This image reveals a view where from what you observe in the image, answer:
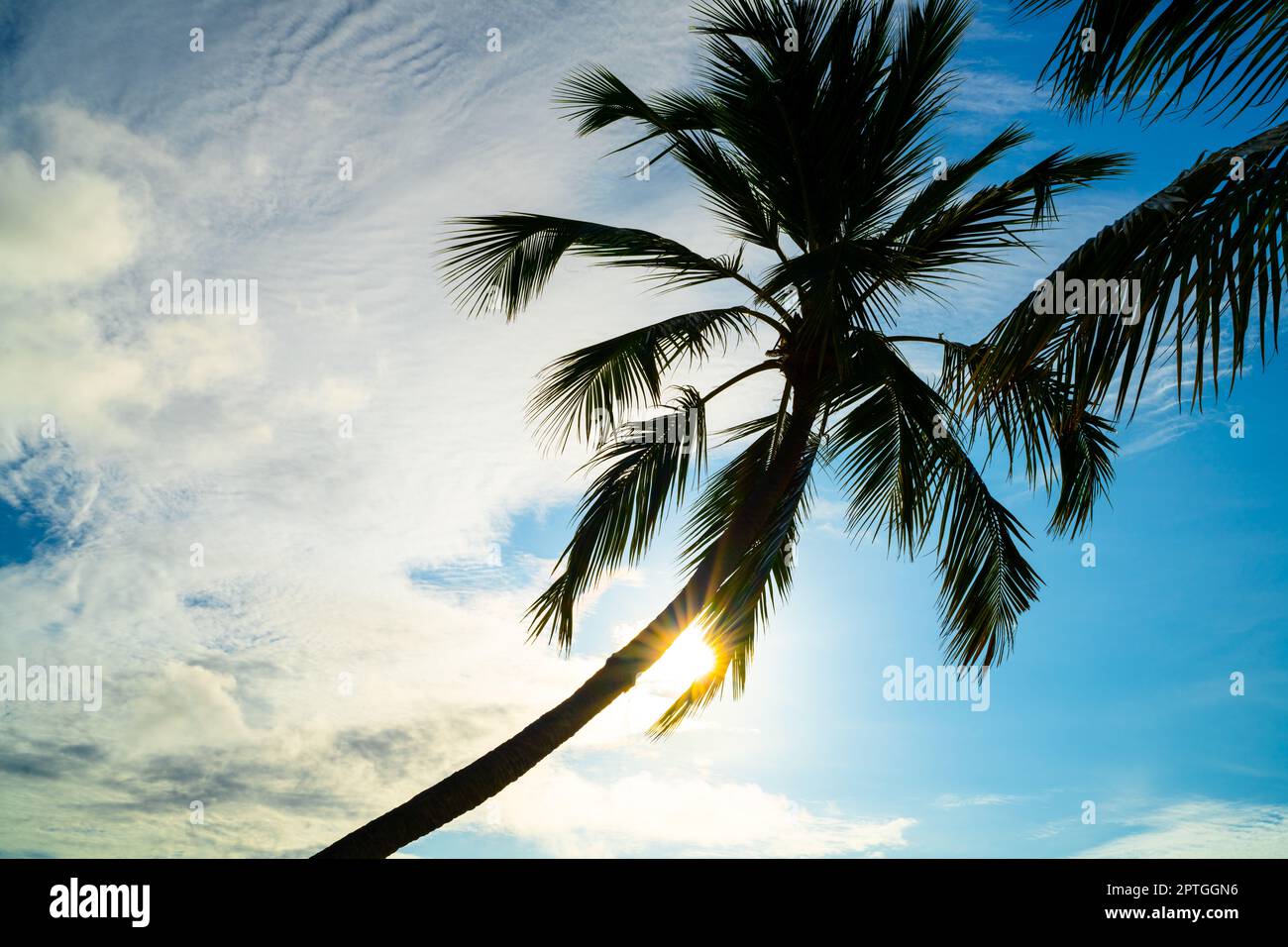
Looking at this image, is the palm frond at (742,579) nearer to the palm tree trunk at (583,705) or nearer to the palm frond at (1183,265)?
the palm tree trunk at (583,705)

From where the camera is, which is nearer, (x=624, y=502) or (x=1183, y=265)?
(x=1183, y=265)

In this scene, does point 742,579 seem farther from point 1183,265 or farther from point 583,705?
point 1183,265

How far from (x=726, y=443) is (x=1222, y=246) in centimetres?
514

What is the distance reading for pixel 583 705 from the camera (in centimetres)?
624

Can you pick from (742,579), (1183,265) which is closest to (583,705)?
(742,579)

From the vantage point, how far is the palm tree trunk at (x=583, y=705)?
5.41 meters

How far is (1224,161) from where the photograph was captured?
4023 millimetres

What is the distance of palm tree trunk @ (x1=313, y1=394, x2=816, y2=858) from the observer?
5.41 metres

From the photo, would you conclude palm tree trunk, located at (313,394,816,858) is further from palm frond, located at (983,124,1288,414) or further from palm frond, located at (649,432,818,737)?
palm frond, located at (983,124,1288,414)

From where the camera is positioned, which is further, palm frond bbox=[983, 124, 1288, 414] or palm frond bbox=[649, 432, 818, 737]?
palm frond bbox=[649, 432, 818, 737]
